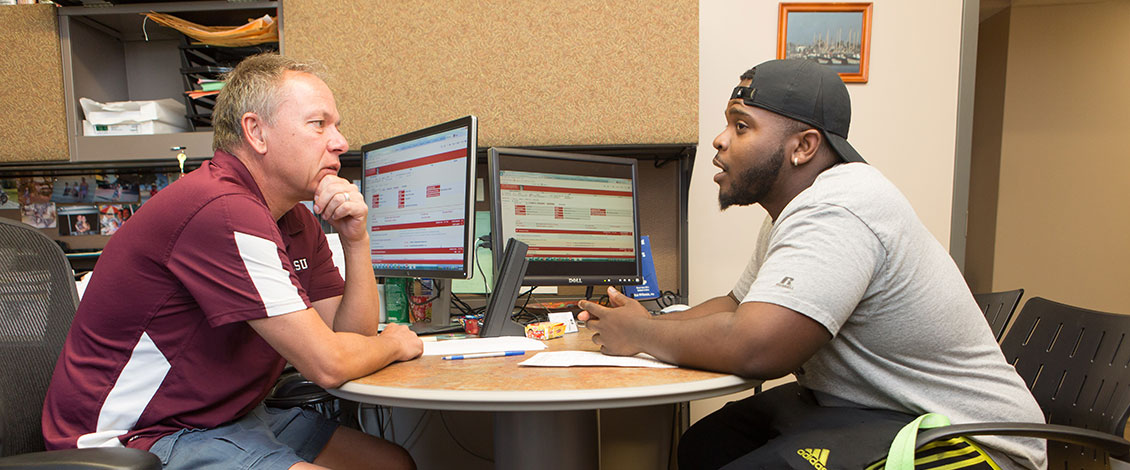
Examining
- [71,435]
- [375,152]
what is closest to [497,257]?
[375,152]

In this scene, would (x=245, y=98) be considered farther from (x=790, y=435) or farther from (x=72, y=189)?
(x=72, y=189)

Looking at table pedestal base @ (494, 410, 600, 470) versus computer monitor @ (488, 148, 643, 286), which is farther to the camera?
computer monitor @ (488, 148, 643, 286)

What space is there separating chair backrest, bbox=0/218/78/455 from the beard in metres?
1.24

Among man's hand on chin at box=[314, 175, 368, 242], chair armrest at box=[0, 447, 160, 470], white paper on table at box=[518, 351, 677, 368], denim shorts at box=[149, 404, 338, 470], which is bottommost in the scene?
denim shorts at box=[149, 404, 338, 470]

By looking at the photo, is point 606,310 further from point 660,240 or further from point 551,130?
point 660,240

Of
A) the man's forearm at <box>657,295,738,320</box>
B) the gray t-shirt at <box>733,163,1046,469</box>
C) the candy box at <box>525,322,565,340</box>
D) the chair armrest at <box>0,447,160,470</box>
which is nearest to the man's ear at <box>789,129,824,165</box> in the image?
the gray t-shirt at <box>733,163,1046,469</box>

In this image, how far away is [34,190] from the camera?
6.72 feet

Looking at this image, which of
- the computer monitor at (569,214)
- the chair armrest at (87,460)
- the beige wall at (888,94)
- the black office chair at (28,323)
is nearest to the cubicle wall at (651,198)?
the beige wall at (888,94)

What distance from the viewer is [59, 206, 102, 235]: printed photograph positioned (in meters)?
2.04

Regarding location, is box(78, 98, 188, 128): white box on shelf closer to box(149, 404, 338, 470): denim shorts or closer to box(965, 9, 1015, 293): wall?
box(149, 404, 338, 470): denim shorts

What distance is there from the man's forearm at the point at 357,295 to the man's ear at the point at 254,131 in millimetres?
234

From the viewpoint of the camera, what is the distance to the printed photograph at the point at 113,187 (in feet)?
6.73

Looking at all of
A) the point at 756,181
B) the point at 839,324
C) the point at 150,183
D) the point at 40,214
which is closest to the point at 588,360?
the point at 839,324

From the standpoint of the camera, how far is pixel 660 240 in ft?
6.63
